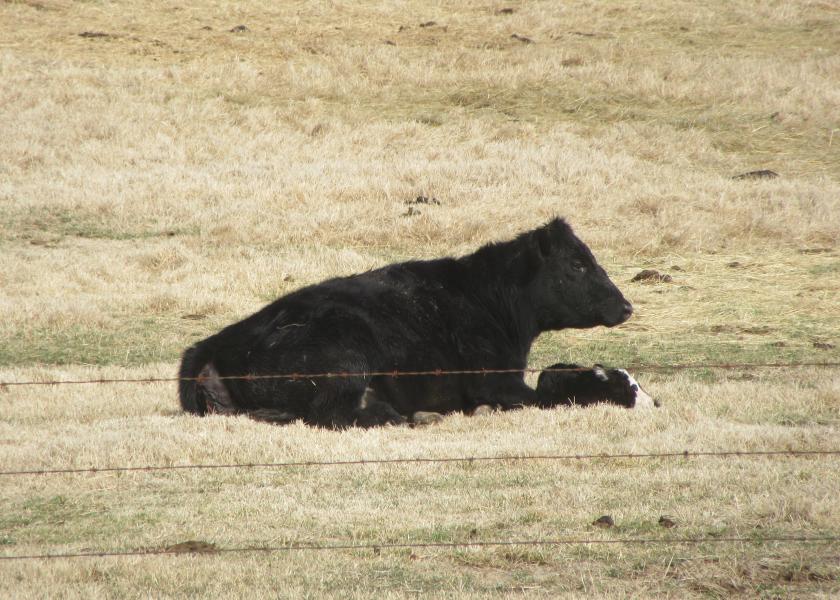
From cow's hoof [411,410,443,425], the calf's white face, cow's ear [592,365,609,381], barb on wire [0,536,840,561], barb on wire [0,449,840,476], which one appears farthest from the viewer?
cow's ear [592,365,609,381]

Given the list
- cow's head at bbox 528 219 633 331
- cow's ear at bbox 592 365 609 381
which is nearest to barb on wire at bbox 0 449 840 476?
cow's ear at bbox 592 365 609 381

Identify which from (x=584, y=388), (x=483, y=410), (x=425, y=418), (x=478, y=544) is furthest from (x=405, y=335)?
(x=478, y=544)

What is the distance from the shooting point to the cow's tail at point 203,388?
9.55 metres

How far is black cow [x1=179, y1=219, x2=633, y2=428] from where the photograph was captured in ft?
31.4

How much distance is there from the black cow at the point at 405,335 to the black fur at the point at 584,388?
0.57 feet

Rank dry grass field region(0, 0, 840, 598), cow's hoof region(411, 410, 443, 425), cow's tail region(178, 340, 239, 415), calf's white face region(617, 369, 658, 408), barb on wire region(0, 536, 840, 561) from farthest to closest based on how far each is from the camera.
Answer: calf's white face region(617, 369, 658, 408) < cow's hoof region(411, 410, 443, 425) < cow's tail region(178, 340, 239, 415) < dry grass field region(0, 0, 840, 598) < barb on wire region(0, 536, 840, 561)

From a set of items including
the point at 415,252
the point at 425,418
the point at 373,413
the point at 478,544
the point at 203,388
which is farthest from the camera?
the point at 415,252

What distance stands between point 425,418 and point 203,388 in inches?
74.0

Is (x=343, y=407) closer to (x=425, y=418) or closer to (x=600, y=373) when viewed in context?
(x=425, y=418)

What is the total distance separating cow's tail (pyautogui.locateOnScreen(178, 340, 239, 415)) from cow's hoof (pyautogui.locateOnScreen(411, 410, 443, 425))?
1523 mm

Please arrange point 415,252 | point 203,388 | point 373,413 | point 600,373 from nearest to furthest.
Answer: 1. point 203,388
2. point 373,413
3. point 600,373
4. point 415,252

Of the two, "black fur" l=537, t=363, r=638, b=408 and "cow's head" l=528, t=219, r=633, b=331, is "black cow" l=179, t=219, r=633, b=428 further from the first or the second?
"black fur" l=537, t=363, r=638, b=408

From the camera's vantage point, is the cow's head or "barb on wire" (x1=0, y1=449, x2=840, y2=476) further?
the cow's head

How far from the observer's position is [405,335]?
10203 mm
